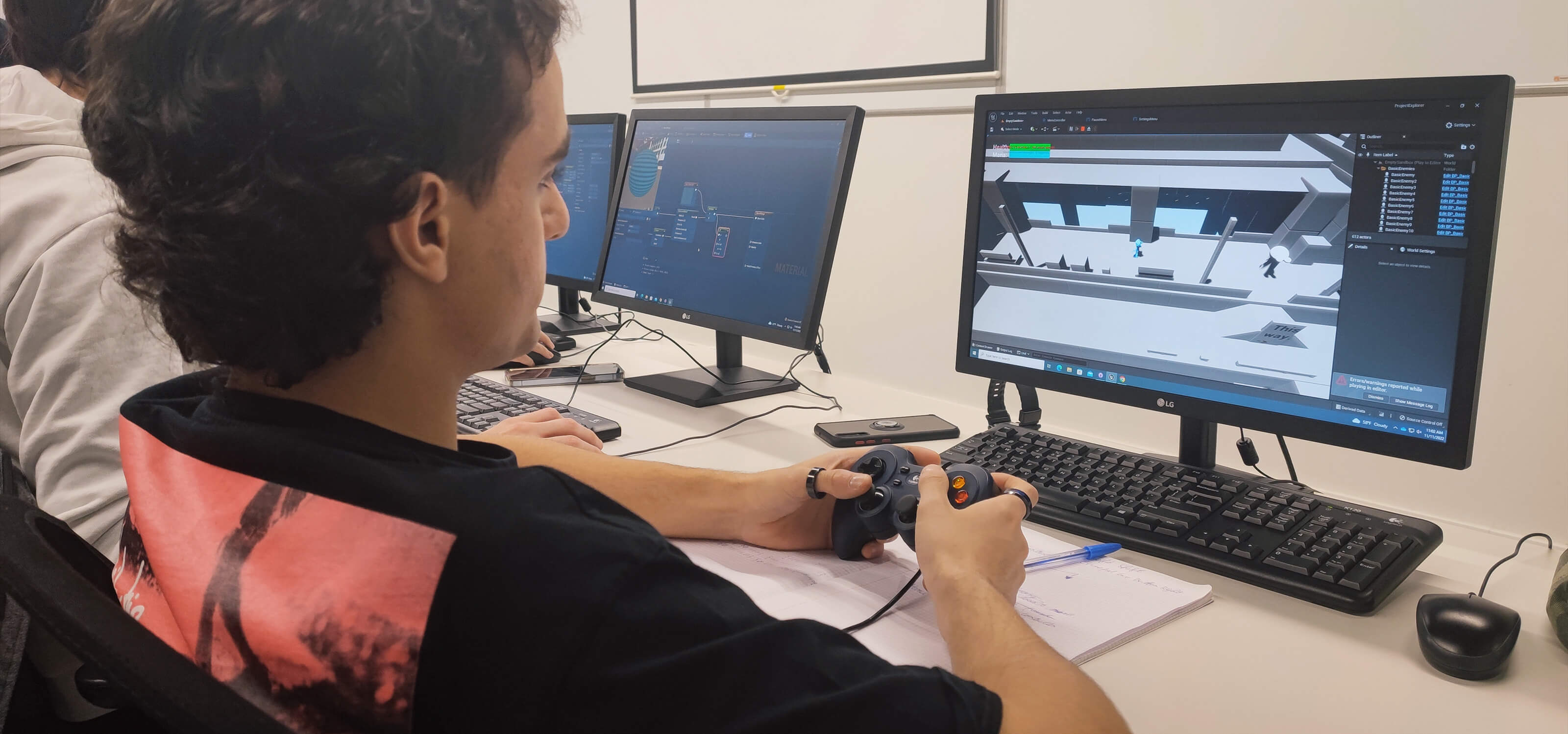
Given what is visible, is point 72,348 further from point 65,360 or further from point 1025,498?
point 1025,498

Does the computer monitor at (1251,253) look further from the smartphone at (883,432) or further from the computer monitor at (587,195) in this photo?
the computer monitor at (587,195)

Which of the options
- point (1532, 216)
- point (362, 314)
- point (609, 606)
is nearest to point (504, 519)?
point (609, 606)

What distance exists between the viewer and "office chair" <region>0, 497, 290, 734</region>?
1.43ft

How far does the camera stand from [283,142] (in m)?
0.58

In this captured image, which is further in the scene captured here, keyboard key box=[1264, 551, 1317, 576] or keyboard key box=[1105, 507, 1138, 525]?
keyboard key box=[1105, 507, 1138, 525]

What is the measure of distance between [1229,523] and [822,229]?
2.40 ft

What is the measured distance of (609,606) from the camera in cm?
53

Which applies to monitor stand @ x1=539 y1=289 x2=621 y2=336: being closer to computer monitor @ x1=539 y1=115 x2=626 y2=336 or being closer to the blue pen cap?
computer monitor @ x1=539 y1=115 x2=626 y2=336

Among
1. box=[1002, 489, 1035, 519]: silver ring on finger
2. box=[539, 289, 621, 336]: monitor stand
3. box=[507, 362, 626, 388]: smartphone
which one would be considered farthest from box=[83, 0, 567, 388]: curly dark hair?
box=[539, 289, 621, 336]: monitor stand

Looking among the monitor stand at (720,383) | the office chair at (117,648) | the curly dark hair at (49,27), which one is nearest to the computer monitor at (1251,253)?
the monitor stand at (720,383)

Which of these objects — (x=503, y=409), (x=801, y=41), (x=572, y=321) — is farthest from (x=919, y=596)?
(x=801, y=41)

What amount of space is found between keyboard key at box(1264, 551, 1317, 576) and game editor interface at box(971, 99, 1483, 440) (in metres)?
0.17

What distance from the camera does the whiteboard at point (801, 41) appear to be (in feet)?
7.96

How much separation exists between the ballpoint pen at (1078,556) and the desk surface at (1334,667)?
2 centimetres
